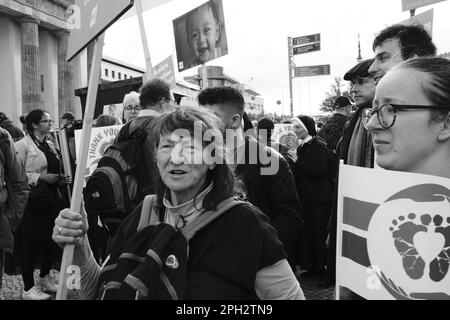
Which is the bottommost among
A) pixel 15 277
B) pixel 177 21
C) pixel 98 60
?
pixel 15 277

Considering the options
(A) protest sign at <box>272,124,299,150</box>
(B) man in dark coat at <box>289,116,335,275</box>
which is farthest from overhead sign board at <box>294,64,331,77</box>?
(B) man in dark coat at <box>289,116,335,275</box>

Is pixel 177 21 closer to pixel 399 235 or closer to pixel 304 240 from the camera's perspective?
pixel 304 240

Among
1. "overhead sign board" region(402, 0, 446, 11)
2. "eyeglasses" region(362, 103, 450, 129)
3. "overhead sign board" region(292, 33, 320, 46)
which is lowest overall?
"eyeglasses" region(362, 103, 450, 129)

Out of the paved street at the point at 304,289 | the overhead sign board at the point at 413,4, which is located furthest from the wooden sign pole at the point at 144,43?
the overhead sign board at the point at 413,4

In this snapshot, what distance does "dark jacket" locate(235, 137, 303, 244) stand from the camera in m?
3.39

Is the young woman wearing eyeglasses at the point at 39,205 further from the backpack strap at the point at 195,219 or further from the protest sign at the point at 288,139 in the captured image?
the backpack strap at the point at 195,219

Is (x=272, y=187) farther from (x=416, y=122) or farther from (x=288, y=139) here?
(x=288, y=139)

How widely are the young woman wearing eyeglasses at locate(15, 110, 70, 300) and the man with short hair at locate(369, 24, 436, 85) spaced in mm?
3644

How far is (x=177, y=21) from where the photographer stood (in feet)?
25.8

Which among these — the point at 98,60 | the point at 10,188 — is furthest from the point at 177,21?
the point at 98,60

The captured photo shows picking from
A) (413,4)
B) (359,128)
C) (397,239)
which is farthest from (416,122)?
(413,4)

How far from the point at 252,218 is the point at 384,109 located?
1.98 feet

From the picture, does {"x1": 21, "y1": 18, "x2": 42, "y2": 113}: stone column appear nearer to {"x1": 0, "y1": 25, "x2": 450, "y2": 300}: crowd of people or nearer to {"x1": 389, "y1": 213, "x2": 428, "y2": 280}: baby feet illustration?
{"x1": 0, "y1": 25, "x2": 450, "y2": 300}: crowd of people

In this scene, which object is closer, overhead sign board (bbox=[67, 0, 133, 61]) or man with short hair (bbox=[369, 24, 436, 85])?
overhead sign board (bbox=[67, 0, 133, 61])
